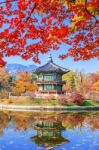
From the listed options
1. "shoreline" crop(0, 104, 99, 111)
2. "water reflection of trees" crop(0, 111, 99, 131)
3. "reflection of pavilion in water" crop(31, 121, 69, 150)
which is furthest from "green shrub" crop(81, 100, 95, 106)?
"reflection of pavilion in water" crop(31, 121, 69, 150)

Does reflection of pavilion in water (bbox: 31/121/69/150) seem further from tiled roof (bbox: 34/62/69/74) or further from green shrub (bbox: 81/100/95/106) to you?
tiled roof (bbox: 34/62/69/74)

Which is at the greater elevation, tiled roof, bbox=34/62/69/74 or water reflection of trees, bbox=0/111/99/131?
tiled roof, bbox=34/62/69/74

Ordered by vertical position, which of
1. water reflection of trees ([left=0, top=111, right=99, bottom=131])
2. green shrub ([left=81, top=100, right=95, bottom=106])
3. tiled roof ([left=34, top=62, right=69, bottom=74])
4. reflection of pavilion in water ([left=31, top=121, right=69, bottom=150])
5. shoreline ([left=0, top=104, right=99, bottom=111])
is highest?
tiled roof ([left=34, top=62, right=69, bottom=74])

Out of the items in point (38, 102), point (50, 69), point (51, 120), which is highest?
point (50, 69)

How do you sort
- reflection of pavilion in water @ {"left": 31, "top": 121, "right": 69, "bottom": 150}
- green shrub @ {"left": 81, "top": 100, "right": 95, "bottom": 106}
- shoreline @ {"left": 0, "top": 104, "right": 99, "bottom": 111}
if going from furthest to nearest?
green shrub @ {"left": 81, "top": 100, "right": 95, "bottom": 106} → shoreline @ {"left": 0, "top": 104, "right": 99, "bottom": 111} → reflection of pavilion in water @ {"left": 31, "top": 121, "right": 69, "bottom": 150}

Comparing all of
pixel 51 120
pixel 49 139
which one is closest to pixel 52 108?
pixel 51 120

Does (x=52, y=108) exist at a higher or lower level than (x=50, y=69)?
lower

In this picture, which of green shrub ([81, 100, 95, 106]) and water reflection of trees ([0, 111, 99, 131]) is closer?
water reflection of trees ([0, 111, 99, 131])

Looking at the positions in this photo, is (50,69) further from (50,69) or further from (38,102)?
(38,102)

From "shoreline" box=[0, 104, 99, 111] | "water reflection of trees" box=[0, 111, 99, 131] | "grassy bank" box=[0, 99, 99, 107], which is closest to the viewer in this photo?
"water reflection of trees" box=[0, 111, 99, 131]

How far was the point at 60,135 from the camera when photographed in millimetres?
17859

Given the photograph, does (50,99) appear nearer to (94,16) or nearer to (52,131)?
(52,131)

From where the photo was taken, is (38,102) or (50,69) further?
(50,69)

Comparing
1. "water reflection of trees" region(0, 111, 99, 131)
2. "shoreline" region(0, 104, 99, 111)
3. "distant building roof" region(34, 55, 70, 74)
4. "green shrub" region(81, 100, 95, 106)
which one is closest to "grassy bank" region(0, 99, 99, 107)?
"green shrub" region(81, 100, 95, 106)
